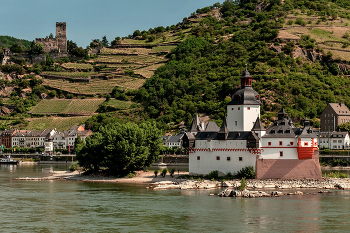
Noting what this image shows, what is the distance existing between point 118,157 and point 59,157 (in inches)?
2231

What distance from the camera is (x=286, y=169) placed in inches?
2409

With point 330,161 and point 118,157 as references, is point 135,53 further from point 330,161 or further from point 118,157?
point 118,157

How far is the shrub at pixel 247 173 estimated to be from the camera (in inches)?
2384

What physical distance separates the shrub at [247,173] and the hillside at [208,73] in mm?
55833

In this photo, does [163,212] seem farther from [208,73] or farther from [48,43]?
[48,43]

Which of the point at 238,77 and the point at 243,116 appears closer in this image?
the point at 243,116

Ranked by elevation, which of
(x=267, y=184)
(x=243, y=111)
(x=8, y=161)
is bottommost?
(x=267, y=184)

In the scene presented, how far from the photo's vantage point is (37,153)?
5300 inches

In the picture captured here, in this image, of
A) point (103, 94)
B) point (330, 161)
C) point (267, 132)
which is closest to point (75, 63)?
point (103, 94)

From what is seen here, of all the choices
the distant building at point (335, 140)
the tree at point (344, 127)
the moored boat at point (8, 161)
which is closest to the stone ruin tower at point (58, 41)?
the moored boat at point (8, 161)

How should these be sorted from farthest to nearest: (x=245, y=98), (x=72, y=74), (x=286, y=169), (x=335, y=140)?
(x=72, y=74) → (x=335, y=140) → (x=245, y=98) → (x=286, y=169)

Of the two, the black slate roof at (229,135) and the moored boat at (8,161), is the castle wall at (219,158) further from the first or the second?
the moored boat at (8,161)

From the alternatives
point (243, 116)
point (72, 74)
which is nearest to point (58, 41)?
point (72, 74)

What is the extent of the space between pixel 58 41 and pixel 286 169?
148m
